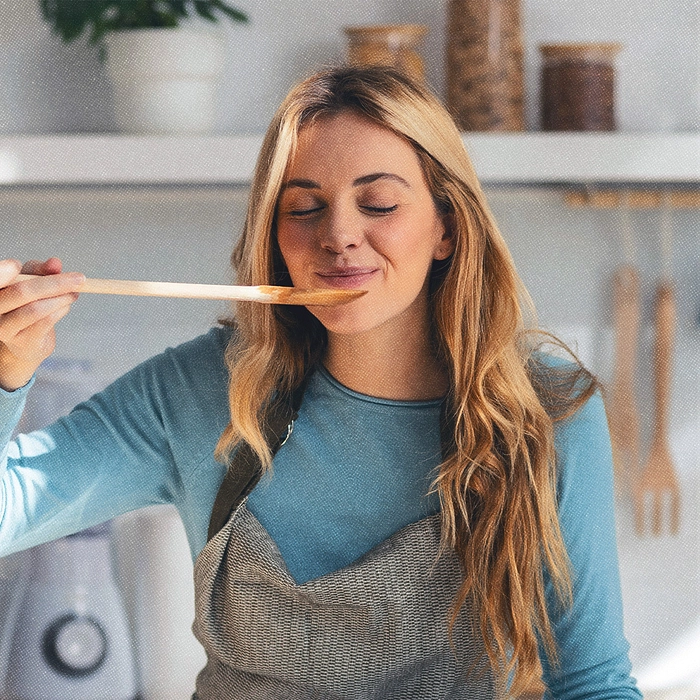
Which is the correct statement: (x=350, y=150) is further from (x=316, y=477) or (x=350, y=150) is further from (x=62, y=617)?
Result: (x=62, y=617)

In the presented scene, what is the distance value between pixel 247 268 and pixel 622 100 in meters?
0.75

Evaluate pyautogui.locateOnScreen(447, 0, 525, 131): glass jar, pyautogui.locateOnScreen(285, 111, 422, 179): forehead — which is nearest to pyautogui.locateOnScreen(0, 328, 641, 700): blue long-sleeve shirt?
pyautogui.locateOnScreen(285, 111, 422, 179): forehead

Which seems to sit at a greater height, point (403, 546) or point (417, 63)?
point (417, 63)

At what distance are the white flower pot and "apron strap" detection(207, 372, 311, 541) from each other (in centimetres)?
46

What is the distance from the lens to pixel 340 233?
2.30 ft

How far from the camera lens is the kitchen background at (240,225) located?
3.95ft

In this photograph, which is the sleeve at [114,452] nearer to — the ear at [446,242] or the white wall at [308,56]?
the ear at [446,242]

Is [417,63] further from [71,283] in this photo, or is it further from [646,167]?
[71,283]

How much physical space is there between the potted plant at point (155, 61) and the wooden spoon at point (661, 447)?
0.70 m

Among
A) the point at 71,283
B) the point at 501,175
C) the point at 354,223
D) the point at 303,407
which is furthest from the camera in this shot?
the point at 501,175

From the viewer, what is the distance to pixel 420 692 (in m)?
0.78

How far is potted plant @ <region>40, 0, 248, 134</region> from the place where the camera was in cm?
108

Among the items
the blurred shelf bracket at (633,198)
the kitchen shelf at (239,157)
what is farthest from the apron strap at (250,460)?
the blurred shelf bracket at (633,198)

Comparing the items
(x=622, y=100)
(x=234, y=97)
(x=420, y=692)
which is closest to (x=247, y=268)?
(x=420, y=692)
